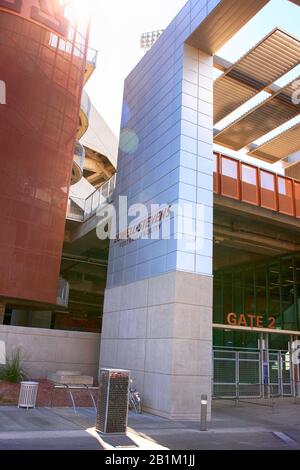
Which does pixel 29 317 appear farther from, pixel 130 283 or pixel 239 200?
pixel 239 200

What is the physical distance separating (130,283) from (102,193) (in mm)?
9227

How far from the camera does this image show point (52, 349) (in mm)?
20500

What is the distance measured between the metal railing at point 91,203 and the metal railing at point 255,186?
7.04m

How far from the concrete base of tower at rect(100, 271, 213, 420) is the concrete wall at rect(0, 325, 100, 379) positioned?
4312 millimetres

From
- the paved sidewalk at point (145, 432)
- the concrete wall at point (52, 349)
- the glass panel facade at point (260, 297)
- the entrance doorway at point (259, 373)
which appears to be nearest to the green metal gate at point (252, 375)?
the entrance doorway at point (259, 373)

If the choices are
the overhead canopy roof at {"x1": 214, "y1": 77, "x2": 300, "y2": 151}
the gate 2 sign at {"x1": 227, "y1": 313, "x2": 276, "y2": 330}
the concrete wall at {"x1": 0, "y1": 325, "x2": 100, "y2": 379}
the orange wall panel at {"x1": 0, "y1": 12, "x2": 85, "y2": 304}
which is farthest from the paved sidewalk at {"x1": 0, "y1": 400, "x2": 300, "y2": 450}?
the overhead canopy roof at {"x1": 214, "y1": 77, "x2": 300, "y2": 151}

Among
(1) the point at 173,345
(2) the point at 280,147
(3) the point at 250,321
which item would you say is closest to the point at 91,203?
(3) the point at 250,321

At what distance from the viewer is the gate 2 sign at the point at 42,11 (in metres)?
22.7

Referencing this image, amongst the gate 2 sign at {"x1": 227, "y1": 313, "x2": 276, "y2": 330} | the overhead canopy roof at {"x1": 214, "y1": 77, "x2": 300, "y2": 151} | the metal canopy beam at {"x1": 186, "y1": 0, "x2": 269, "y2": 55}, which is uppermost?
the overhead canopy roof at {"x1": 214, "y1": 77, "x2": 300, "y2": 151}

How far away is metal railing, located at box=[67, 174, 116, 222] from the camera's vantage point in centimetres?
2554

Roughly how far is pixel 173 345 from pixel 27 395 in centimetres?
527

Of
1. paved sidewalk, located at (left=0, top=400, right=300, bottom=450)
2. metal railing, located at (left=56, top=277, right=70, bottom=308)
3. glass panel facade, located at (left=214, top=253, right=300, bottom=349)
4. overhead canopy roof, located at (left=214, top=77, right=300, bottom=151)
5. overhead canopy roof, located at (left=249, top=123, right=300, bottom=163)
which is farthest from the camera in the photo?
glass panel facade, located at (left=214, top=253, right=300, bottom=349)

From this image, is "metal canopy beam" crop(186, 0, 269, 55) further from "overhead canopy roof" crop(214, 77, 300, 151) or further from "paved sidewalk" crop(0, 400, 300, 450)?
"paved sidewalk" crop(0, 400, 300, 450)
